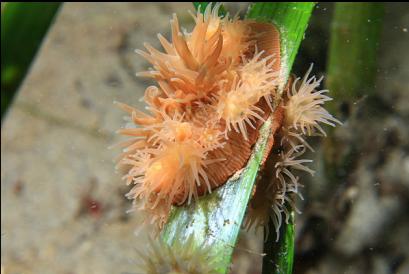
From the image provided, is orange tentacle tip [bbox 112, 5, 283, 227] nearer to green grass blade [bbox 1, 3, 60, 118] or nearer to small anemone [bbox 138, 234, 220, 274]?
small anemone [bbox 138, 234, 220, 274]

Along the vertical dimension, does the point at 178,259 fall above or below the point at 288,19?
below

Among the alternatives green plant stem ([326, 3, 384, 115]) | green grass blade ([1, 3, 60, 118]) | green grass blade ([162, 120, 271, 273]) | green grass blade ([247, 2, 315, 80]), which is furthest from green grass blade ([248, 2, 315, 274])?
green grass blade ([1, 3, 60, 118])

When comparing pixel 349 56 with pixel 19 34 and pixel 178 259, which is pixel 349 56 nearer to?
pixel 178 259

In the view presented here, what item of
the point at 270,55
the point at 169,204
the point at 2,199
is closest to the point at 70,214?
the point at 2,199

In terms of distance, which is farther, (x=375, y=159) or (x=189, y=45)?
(x=375, y=159)

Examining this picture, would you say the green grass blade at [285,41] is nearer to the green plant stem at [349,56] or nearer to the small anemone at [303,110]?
the small anemone at [303,110]

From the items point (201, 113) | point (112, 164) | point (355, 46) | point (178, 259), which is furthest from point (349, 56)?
point (112, 164)

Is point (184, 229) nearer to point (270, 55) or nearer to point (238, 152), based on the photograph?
point (238, 152)
